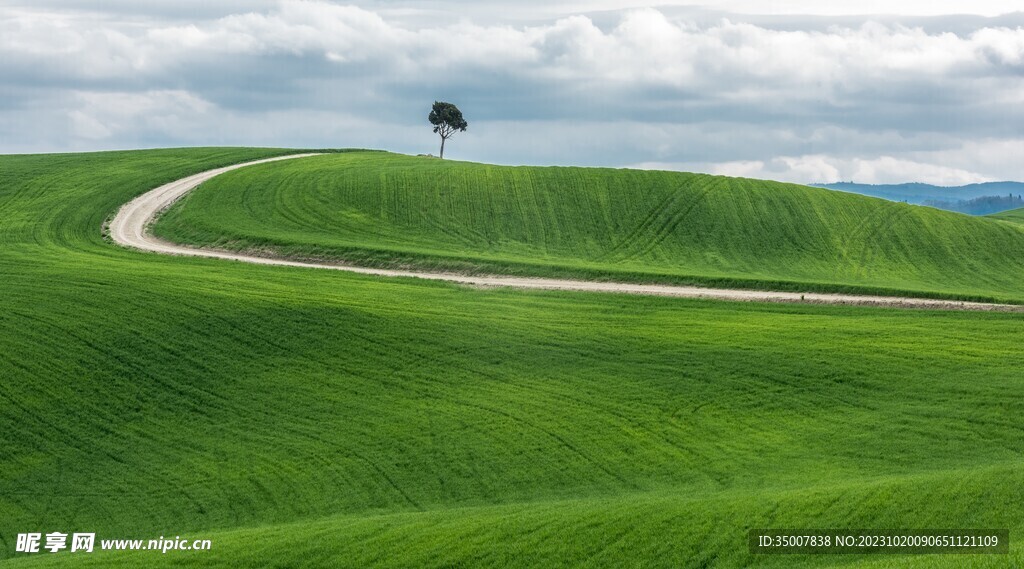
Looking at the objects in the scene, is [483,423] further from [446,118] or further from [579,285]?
[446,118]

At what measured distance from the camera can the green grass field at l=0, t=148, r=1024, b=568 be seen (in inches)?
953

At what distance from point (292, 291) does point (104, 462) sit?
55.3ft

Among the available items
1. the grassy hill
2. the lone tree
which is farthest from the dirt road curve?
the lone tree

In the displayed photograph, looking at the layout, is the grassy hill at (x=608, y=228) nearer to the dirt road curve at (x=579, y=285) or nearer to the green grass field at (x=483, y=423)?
the dirt road curve at (x=579, y=285)

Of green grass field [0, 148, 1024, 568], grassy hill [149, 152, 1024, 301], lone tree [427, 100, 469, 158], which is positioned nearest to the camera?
green grass field [0, 148, 1024, 568]

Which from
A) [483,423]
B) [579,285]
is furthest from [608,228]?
[483,423]

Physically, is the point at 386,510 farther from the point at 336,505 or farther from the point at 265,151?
the point at 265,151

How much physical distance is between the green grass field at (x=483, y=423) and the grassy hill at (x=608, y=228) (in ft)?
39.7

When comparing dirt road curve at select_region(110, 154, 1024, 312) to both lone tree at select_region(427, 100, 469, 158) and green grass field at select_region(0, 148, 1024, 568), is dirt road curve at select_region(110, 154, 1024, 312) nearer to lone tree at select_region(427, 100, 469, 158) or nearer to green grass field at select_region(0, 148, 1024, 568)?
green grass field at select_region(0, 148, 1024, 568)

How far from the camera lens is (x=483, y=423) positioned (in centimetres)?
3234

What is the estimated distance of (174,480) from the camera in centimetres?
2981

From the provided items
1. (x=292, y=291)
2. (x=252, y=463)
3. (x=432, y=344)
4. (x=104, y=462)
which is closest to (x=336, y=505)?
(x=252, y=463)

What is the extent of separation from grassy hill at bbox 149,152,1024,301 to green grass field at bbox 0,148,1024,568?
12.1 m

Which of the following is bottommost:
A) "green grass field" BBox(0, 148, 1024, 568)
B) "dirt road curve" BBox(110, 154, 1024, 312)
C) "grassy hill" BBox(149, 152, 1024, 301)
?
"green grass field" BBox(0, 148, 1024, 568)
